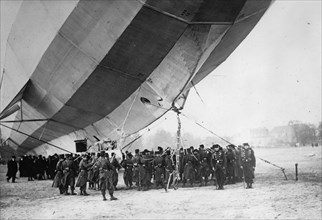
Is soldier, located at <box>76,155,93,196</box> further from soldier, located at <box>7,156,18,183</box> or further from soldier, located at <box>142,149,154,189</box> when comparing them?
soldier, located at <box>7,156,18,183</box>

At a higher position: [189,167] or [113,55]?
[113,55]

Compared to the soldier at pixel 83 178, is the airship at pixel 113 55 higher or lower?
higher

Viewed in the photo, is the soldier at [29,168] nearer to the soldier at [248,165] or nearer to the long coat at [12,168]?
the long coat at [12,168]

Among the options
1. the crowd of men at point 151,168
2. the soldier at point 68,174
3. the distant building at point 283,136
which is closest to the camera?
the crowd of men at point 151,168

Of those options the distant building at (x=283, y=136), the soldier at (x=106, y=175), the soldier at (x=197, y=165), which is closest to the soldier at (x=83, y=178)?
the soldier at (x=106, y=175)

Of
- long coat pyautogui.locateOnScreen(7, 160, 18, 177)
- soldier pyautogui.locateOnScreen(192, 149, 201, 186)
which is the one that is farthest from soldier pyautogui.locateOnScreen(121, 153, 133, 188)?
long coat pyautogui.locateOnScreen(7, 160, 18, 177)

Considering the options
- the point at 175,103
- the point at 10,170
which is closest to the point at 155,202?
the point at 175,103

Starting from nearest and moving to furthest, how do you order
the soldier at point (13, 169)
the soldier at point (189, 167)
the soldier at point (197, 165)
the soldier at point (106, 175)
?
the soldier at point (106, 175), the soldier at point (189, 167), the soldier at point (197, 165), the soldier at point (13, 169)

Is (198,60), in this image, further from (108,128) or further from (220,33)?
(108,128)

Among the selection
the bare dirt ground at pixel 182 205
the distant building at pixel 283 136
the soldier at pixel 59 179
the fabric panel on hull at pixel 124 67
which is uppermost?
the distant building at pixel 283 136

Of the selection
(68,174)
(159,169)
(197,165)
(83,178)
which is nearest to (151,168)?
(159,169)

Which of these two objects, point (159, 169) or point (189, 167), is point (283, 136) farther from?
point (159, 169)
